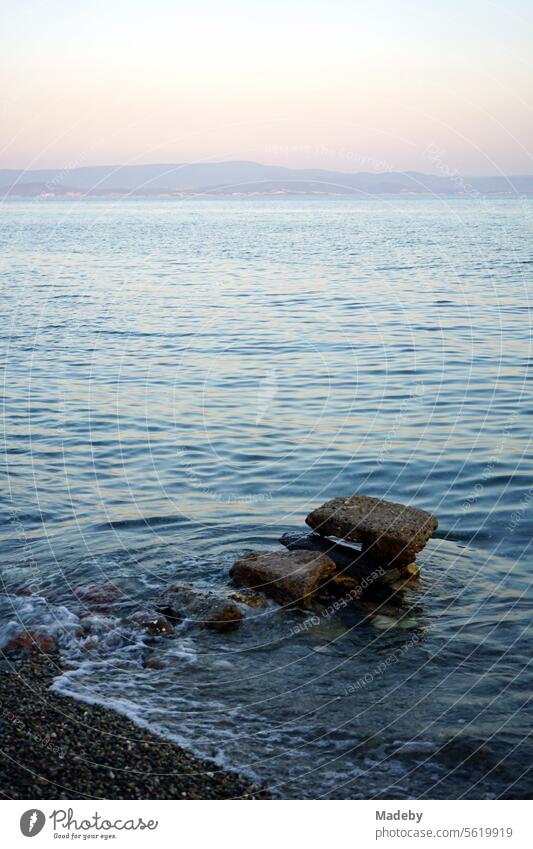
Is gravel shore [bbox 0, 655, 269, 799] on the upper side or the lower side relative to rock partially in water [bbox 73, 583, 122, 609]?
lower

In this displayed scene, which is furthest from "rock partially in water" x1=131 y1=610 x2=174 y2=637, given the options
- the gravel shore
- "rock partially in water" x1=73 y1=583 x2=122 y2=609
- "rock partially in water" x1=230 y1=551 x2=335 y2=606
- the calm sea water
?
the gravel shore

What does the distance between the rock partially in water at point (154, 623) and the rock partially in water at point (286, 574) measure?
1.71m

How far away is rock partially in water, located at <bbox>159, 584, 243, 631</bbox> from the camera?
1372cm

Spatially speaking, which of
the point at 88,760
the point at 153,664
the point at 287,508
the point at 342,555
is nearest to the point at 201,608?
the point at 153,664

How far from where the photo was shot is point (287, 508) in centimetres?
1844

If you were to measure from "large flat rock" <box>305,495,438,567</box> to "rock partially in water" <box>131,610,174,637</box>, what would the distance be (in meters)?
3.48

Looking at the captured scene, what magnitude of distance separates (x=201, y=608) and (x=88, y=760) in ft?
14.2

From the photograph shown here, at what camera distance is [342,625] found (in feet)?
45.0

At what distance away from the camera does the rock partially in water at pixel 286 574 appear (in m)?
14.4

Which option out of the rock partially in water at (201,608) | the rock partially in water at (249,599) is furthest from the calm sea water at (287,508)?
the rock partially in water at (249,599)

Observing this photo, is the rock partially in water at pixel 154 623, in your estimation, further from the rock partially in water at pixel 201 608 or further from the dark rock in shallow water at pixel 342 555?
the dark rock in shallow water at pixel 342 555
